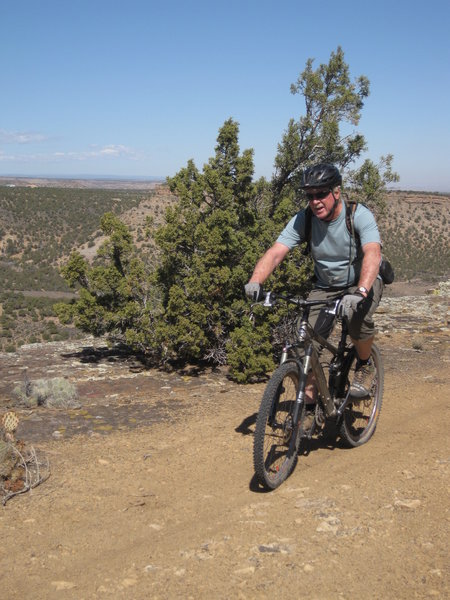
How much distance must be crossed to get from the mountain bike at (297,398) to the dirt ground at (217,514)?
0.25m

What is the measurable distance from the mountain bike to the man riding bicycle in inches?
4.5

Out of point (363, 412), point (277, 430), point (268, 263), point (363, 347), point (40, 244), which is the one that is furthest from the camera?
point (40, 244)

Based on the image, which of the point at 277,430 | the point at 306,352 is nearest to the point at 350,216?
the point at 306,352

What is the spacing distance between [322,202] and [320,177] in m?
0.19

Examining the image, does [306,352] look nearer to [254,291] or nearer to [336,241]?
[254,291]

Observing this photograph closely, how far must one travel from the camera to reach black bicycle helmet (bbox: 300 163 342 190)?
3938 mm

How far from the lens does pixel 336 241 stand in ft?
13.7

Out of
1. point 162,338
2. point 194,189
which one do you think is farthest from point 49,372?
point 194,189

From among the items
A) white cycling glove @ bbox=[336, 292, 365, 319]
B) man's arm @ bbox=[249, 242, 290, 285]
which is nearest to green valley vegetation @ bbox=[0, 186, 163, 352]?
man's arm @ bbox=[249, 242, 290, 285]

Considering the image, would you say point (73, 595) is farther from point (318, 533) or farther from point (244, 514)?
point (318, 533)

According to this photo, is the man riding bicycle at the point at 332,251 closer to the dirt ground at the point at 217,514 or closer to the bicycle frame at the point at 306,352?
the bicycle frame at the point at 306,352

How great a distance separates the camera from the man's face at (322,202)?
13.1 ft

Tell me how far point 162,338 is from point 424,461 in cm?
466

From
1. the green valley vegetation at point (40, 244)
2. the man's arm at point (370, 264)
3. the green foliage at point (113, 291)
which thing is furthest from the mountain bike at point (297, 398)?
the green valley vegetation at point (40, 244)
